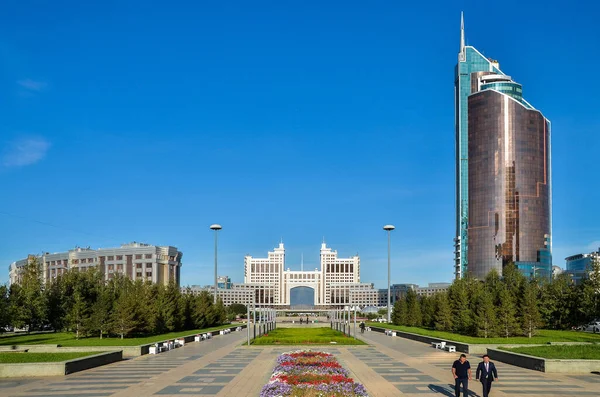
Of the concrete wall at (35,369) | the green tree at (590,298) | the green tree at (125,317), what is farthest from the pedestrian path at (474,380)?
the green tree at (590,298)

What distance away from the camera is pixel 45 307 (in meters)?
62.6

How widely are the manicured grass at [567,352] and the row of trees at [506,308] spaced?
1068 centimetres

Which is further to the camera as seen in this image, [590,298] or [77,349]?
[590,298]

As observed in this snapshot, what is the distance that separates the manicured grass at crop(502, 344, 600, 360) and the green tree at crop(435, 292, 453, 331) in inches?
877

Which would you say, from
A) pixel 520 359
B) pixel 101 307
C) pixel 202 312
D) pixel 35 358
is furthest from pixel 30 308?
pixel 520 359

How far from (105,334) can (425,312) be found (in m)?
34.9

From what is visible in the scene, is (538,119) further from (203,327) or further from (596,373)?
(596,373)

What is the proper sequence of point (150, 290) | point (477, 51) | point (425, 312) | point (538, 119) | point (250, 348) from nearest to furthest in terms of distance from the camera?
point (250, 348) < point (150, 290) < point (425, 312) < point (538, 119) < point (477, 51)

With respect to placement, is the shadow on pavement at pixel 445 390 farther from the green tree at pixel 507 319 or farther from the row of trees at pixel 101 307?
the row of trees at pixel 101 307

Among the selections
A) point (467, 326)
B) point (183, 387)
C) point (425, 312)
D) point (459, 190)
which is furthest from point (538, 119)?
point (183, 387)

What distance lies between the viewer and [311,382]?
21125mm

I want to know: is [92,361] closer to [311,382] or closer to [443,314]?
[311,382]

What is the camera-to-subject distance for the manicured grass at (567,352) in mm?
30797

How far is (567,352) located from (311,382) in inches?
699
